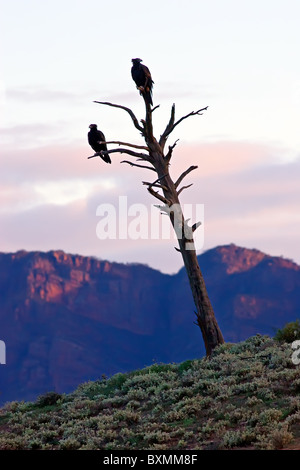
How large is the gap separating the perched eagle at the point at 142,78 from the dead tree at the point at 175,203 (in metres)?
0.40

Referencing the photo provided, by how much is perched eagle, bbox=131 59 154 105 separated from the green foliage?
8.79 m

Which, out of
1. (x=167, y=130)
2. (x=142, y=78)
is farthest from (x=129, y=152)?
(x=142, y=78)

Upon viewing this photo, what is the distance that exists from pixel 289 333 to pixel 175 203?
570cm

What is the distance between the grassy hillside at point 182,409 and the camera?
17.1 m

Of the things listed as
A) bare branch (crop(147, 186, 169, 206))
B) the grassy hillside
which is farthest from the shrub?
bare branch (crop(147, 186, 169, 206))

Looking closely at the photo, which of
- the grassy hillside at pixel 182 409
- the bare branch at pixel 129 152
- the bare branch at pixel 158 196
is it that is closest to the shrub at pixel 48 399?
the grassy hillside at pixel 182 409

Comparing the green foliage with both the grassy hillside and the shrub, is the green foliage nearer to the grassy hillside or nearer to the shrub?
the grassy hillside

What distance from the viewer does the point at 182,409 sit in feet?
63.7

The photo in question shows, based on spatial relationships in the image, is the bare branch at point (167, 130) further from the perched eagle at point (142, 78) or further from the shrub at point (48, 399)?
the shrub at point (48, 399)

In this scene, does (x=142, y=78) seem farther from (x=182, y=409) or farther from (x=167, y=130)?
(x=182, y=409)

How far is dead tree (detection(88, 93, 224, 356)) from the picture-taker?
1051 inches
